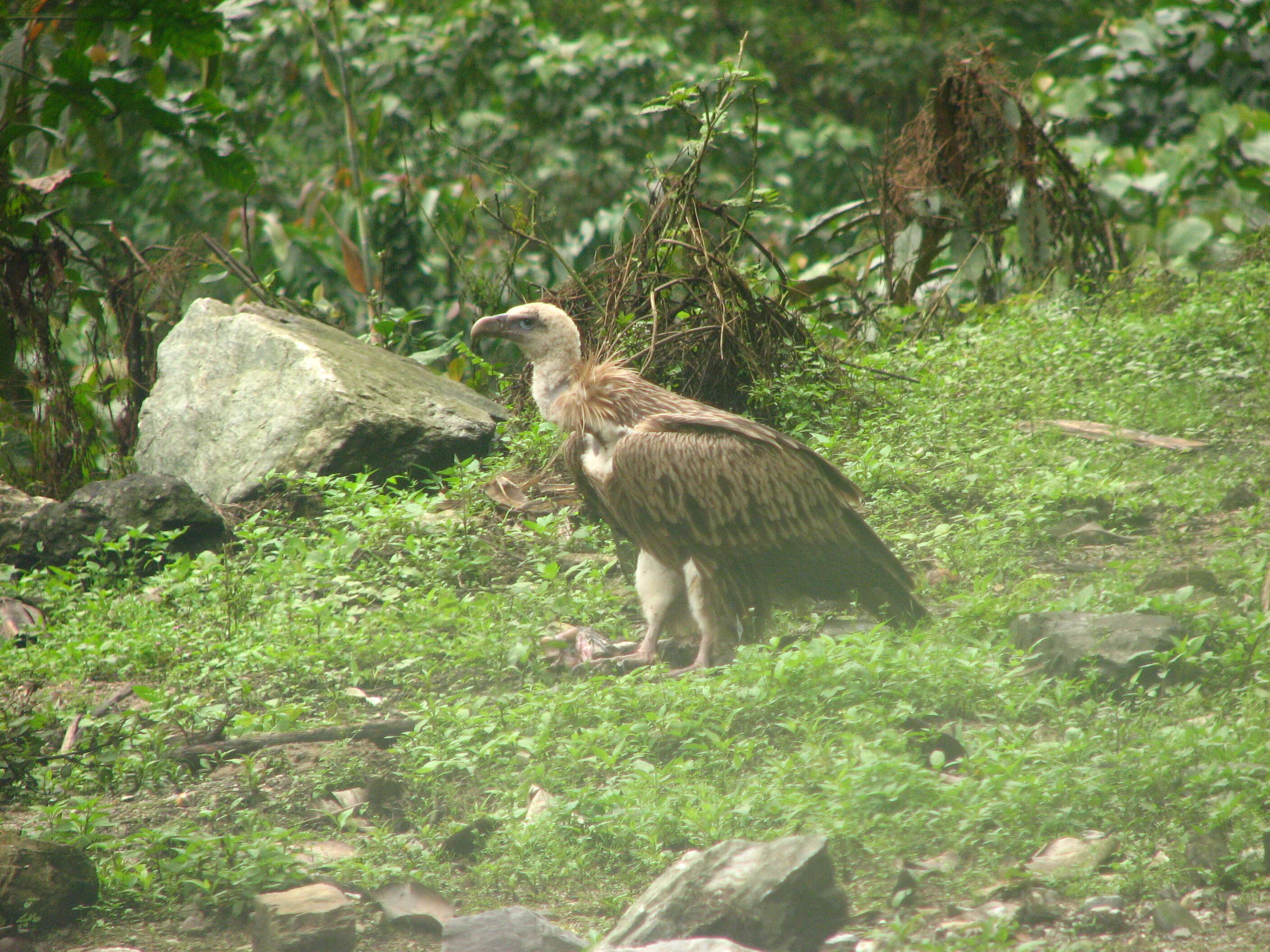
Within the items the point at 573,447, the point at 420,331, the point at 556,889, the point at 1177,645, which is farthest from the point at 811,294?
the point at 556,889

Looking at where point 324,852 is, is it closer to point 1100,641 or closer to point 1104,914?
point 1104,914

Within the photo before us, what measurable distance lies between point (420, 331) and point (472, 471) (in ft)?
10.0

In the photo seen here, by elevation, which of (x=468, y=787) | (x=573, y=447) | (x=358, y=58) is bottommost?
(x=468, y=787)

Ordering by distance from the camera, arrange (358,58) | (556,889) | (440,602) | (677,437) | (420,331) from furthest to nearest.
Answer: (358,58) < (420,331) < (440,602) < (677,437) < (556,889)

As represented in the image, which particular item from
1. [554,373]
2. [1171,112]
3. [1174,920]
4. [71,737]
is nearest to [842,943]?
[1174,920]

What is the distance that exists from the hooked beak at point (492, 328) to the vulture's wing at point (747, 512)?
87 centimetres

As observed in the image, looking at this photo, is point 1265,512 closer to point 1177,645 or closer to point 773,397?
point 1177,645

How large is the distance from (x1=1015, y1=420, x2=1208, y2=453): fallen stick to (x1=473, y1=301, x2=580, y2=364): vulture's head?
221 centimetres

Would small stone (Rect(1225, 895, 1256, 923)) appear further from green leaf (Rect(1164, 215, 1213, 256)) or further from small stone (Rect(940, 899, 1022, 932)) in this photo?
green leaf (Rect(1164, 215, 1213, 256))

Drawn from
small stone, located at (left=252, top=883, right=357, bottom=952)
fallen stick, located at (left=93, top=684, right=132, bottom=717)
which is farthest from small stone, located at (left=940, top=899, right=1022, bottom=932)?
fallen stick, located at (left=93, top=684, right=132, bottom=717)

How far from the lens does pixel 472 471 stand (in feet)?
18.5

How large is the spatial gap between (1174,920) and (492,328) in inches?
129

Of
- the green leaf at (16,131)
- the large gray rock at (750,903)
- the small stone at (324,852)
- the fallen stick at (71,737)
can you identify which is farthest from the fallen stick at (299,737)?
the green leaf at (16,131)

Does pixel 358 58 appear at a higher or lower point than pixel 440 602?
higher
